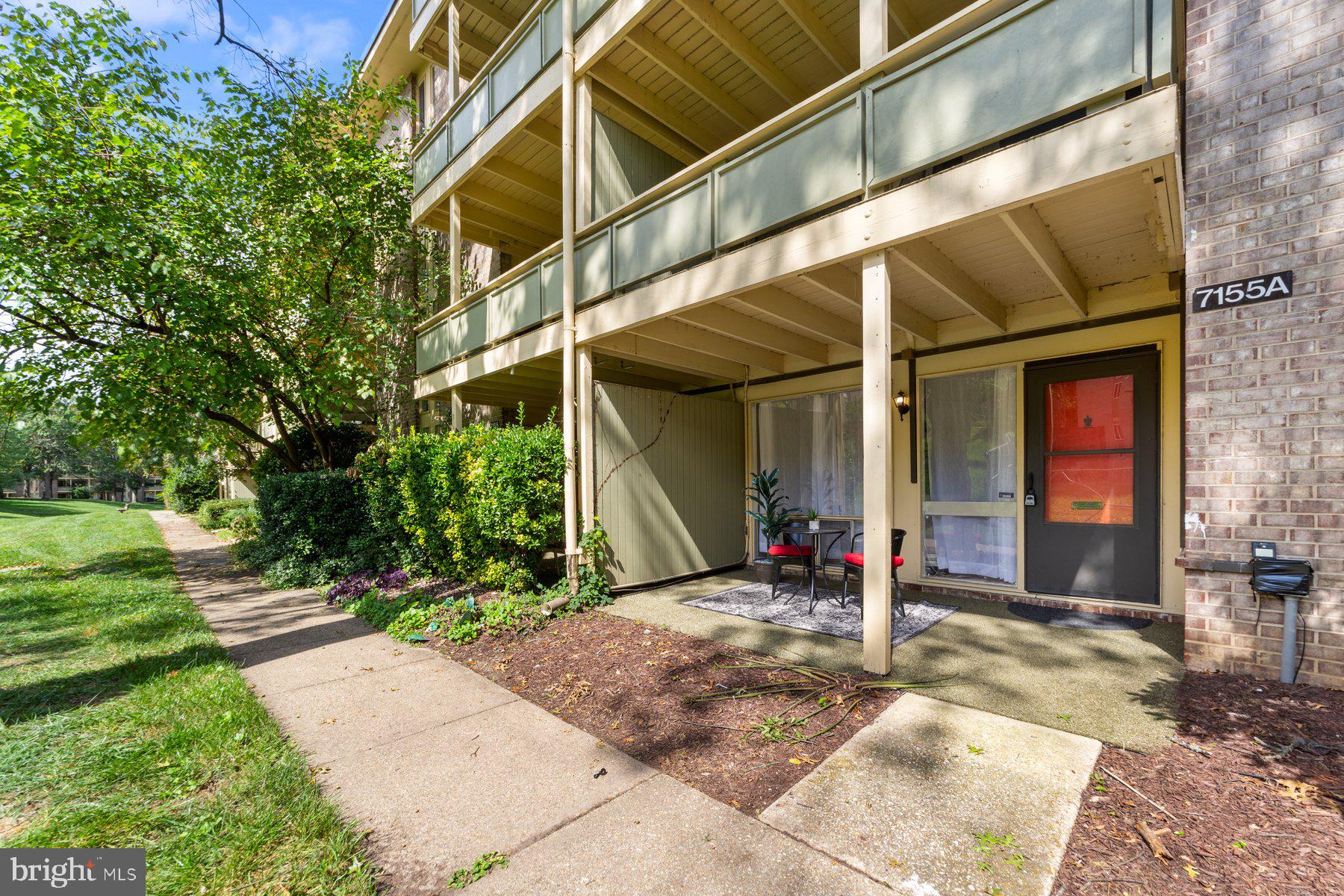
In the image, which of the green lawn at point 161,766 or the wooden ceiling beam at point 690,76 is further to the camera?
the wooden ceiling beam at point 690,76

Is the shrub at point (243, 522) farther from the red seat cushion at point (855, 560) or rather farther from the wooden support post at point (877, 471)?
the wooden support post at point (877, 471)

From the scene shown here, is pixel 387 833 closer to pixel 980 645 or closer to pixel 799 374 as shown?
pixel 980 645

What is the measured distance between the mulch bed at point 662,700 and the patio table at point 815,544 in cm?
165

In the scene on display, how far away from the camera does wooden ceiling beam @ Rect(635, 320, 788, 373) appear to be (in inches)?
233

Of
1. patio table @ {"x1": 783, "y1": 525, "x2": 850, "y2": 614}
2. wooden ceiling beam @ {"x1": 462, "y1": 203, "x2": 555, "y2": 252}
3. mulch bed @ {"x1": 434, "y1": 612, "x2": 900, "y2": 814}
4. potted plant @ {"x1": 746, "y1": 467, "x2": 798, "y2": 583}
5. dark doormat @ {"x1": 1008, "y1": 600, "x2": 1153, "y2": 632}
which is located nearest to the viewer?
mulch bed @ {"x1": 434, "y1": 612, "x2": 900, "y2": 814}

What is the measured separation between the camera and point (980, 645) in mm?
4465

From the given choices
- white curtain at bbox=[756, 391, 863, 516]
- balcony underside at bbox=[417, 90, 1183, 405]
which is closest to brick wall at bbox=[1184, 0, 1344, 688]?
balcony underside at bbox=[417, 90, 1183, 405]

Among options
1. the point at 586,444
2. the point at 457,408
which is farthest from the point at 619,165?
the point at 457,408

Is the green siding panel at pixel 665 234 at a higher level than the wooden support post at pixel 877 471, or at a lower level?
higher

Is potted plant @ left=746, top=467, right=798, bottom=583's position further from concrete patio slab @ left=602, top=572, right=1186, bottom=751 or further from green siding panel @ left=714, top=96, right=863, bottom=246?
green siding panel @ left=714, top=96, right=863, bottom=246

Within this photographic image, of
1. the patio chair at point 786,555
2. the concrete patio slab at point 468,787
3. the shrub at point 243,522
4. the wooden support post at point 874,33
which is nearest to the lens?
the concrete patio slab at point 468,787

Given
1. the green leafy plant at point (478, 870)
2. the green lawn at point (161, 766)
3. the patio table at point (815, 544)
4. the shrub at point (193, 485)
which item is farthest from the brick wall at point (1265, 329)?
the shrub at point (193, 485)

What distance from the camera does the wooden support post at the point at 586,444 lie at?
6.32 m

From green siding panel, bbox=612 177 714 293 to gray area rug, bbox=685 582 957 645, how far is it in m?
3.68
